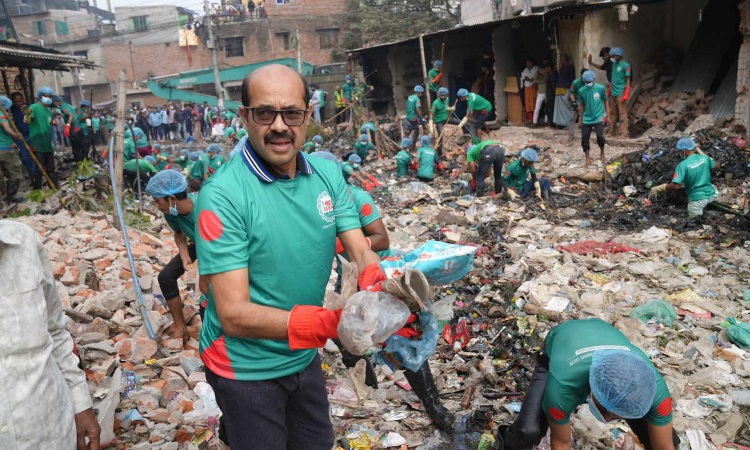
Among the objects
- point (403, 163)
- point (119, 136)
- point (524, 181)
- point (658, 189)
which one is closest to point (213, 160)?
point (403, 163)

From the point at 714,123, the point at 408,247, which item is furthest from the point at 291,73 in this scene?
the point at 714,123

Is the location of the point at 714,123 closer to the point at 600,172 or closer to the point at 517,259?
the point at 600,172

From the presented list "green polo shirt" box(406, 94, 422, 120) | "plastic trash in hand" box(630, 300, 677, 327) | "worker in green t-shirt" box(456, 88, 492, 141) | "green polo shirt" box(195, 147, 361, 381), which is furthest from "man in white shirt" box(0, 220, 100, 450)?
"green polo shirt" box(406, 94, 422, 120)

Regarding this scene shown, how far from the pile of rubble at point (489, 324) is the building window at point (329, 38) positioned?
27.9 meters

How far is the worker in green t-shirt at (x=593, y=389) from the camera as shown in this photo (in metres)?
2.46

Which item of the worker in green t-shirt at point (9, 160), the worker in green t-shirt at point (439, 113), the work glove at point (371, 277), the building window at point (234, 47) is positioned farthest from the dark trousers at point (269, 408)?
the building window at point (234, 47)

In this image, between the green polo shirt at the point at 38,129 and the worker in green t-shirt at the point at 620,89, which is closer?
the green polo shirt at the point at 38,129

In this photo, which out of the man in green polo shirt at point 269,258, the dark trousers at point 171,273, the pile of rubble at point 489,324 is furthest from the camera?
the dark trousers at point 171,273

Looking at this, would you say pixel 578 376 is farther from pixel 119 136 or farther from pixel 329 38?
pixel 329 38

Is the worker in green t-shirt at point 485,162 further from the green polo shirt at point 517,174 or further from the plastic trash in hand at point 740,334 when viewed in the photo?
the plastic trash in hand at point 740,334

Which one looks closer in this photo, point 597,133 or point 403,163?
point 597,133

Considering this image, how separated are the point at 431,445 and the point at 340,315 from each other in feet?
7.84

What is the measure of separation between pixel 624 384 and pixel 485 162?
6939 millimetres

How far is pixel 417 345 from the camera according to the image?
1.81 m
